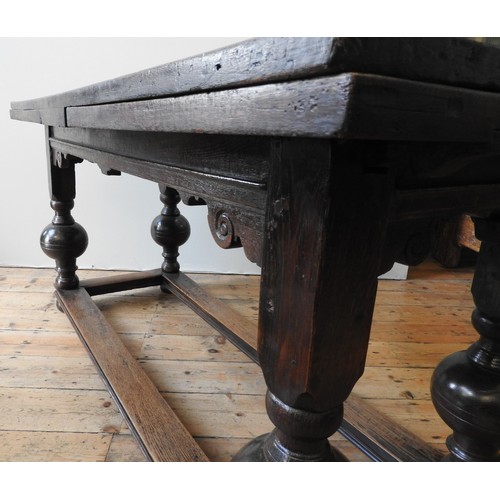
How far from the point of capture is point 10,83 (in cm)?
201

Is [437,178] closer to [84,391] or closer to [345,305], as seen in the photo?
[345,305]

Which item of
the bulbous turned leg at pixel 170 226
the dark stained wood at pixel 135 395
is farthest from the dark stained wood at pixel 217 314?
the dark stained wood at pixel 135 395

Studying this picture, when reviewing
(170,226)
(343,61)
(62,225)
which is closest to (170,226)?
(170,226)

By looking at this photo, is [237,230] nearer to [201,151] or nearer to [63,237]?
[201,151]

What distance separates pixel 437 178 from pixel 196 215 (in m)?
1.74

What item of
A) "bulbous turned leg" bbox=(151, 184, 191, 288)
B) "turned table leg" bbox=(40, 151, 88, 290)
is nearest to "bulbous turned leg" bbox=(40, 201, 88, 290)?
"turned table leg" bbox=(40, 151, 88, 290)

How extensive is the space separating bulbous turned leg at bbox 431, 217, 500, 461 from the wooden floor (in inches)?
9.2

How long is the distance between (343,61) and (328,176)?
10cm

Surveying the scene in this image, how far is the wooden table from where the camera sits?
33cm

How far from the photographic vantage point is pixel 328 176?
1.28 feet

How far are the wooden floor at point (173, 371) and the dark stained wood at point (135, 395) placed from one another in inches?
2.0

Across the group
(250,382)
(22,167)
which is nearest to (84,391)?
(250,382)

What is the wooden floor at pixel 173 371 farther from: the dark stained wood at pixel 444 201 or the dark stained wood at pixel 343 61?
the dark stained wood at pixel 343 61

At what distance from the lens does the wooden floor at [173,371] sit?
39.3 inches
